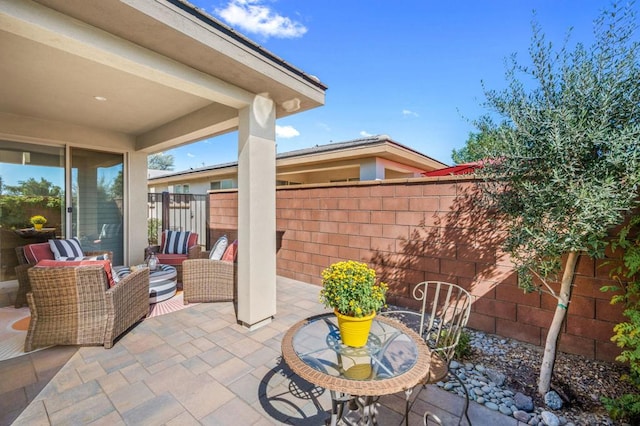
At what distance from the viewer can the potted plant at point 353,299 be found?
1.73 m

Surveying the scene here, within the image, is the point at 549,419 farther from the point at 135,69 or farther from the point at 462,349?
the point at 135,69

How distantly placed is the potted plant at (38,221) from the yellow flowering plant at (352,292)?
21.0ft

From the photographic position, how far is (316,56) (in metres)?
7.96

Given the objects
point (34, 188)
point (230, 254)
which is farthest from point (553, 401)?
point (34, 188)

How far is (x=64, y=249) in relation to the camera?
4410mm

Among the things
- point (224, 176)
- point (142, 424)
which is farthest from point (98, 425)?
point (224, 176)

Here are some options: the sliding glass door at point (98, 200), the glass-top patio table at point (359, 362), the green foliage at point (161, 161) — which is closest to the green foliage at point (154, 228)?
the sliding glass door at point (98, 200)

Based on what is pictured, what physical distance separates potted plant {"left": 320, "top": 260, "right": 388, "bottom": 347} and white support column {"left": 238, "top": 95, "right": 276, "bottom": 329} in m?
1.85

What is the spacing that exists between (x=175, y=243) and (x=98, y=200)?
70.2 inches

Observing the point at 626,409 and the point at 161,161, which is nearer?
the point at 626,409

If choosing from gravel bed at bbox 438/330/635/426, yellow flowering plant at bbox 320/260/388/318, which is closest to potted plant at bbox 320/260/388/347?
yellow flowering plant at bbox 320/260/388/318

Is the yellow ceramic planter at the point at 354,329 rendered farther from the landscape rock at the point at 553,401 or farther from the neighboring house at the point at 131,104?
the neighboring house at the point at 131,104

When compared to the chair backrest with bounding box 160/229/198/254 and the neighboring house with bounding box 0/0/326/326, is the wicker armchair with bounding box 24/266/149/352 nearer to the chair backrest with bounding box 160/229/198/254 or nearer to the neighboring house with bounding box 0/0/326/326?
the neighboring house with bounding box 0/0/326/326

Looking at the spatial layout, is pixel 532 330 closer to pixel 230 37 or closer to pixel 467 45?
pixel 230 37
